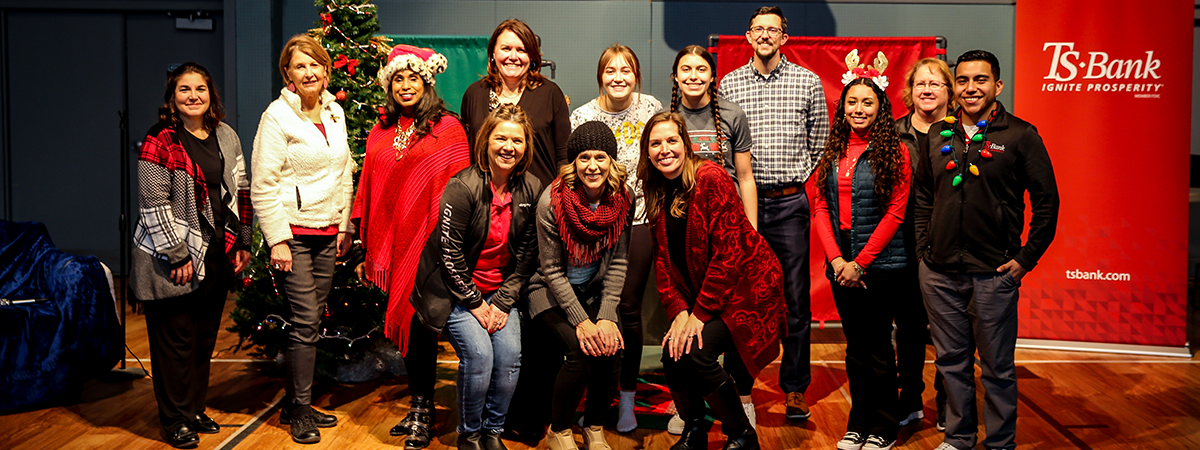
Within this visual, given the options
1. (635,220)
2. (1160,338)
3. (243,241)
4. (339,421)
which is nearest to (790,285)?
(635,220)

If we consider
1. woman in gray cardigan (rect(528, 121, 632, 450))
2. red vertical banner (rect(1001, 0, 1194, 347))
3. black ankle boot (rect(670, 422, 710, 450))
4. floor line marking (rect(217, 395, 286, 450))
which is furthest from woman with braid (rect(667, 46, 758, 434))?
red vertical banner (rect(1001, 0, 1194, 347))

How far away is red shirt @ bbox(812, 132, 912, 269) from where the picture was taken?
2.87 metres

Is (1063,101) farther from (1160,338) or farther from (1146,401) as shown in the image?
(1146,401)

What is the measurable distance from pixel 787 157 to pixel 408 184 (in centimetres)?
153

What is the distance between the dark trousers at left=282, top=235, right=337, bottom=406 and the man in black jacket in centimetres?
222

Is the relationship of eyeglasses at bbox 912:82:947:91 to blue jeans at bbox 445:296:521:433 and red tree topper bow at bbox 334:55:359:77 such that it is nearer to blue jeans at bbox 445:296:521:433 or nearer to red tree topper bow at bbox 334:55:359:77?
blue jeans at bbox 445:296:521:433

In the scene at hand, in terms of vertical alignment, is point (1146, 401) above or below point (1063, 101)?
below

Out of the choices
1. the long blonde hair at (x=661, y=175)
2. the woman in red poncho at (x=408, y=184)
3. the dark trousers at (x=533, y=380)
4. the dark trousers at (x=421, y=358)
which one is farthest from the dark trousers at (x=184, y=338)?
the long blonde hair at (x=661, y=175)

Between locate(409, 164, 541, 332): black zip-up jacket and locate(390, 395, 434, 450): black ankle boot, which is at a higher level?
locate(409, 164, 541, 332): black zip-up jacket

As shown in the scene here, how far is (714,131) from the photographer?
3098 millimetres

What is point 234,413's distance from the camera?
3445 millimetres

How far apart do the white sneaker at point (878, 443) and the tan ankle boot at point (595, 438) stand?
950 millimetres

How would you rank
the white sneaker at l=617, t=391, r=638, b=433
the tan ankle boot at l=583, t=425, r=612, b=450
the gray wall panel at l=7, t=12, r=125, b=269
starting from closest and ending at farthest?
the tan ankle boot at l=583, t=425, r=612, b=450 → the white sneaker at l=617, t=391, r=638, b=433 → the gray wall panel at l=7, t=12, r=125, b=269

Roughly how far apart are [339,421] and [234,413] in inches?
19.1
